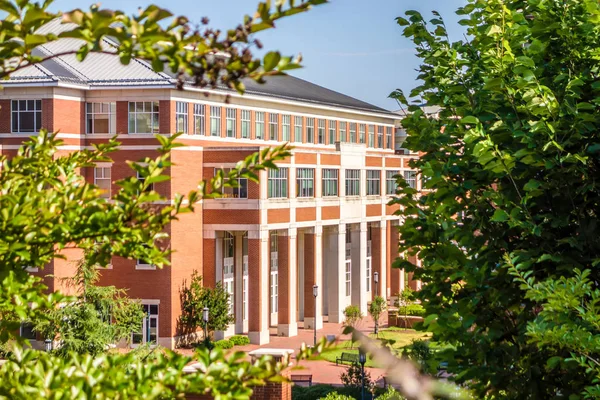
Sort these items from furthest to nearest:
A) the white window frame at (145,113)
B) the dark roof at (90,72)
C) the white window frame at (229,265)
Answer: the white window frame at (229,265) → the white window frame at (145,113) → the dark roof at (90,72)

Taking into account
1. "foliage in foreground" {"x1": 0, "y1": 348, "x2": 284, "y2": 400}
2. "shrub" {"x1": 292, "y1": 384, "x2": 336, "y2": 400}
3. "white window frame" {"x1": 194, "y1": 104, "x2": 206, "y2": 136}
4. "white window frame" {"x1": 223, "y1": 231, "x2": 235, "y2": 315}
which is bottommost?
"shrub" {"x1": 292, "y1": 384, "x2": 336, "y2": 400}

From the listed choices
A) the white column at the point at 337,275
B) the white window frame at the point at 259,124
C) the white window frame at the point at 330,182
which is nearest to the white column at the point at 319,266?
the white column at the point at 337,275

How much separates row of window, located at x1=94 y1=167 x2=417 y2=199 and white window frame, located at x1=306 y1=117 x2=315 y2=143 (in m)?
4.80

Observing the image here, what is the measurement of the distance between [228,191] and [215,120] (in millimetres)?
4750

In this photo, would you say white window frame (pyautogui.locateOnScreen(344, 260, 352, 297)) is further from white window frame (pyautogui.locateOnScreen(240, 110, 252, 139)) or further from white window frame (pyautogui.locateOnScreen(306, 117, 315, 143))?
white window frame (pyautogui.locateOnScreen(240, 110, 252, 139))

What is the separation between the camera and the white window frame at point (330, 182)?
5853 cm

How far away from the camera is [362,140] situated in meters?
75.4

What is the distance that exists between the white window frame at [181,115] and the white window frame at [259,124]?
852cm

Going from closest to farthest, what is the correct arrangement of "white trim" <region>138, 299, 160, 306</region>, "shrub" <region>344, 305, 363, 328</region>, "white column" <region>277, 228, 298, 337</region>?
"white trim" <region>138, 299, 160, 306</region>, "white column" <region>277, 228, 298, 337</region>, "shrub" <region>344, 305, 363, 328</region>

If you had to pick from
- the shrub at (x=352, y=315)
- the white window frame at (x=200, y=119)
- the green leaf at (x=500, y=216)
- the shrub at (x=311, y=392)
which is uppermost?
the white window frame at (x=200, y=119)

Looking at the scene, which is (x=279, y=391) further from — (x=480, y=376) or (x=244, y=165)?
(x=244, y=165)

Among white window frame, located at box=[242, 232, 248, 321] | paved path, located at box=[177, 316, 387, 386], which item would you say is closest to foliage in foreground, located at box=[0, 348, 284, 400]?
paved path, located at box=[177, 316, 387, 386]

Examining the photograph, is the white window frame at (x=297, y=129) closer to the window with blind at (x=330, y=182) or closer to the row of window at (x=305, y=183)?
the row of window at (x=305, y=183)

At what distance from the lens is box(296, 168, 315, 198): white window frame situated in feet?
180
